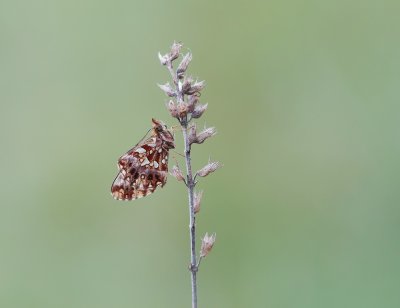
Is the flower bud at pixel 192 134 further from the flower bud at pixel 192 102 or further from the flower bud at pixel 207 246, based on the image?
the flower bud at pixel 207 246

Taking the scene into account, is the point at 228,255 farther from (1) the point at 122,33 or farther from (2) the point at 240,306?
(1) the point at 122,33

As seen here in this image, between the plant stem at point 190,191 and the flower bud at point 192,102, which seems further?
the flower bud at point 192,102

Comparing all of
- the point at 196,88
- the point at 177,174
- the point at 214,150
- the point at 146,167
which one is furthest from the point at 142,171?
the point at 214,150

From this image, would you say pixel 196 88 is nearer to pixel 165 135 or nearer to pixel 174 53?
pixel 174 53

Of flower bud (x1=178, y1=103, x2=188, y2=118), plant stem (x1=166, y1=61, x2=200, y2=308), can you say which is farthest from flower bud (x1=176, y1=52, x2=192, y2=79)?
flower bud (x1=178, y1=103, x2=188, y2=118)

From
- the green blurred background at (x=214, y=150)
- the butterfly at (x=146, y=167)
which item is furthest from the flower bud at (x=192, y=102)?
the green blurred background at (x=214, y=150)

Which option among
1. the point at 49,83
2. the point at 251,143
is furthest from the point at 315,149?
the point at 49,83

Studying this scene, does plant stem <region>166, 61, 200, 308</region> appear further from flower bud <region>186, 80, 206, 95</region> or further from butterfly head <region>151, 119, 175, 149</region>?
butterfly head <region>151, 119, 175, 149</region>
